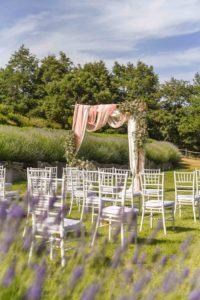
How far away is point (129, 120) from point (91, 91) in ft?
63.3

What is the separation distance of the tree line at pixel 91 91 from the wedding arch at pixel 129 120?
14.1m

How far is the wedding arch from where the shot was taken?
11.2 m

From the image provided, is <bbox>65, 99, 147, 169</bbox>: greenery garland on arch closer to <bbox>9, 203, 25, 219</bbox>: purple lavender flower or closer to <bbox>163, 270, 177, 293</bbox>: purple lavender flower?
<bbox>9, 203, 25, 219</bbox>: purple lavender flower

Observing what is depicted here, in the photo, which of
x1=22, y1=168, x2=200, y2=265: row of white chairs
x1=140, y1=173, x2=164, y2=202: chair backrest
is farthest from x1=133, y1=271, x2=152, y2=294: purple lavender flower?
x1=140, y1=173, x2=164, y2=202: chair backrest

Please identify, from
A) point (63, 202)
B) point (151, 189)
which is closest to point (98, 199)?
point (151, 189)

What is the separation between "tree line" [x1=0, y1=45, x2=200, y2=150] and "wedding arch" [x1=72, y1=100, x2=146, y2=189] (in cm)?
1415

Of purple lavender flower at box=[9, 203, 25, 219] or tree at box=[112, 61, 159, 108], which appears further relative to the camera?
tree at box=[112, 61, 159, 108]

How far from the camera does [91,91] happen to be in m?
30.5

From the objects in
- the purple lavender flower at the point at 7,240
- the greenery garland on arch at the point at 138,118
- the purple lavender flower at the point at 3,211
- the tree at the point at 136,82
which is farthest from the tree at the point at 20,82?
the purple lavender flower at the point at 7,240

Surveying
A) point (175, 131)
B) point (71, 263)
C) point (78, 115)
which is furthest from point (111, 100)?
point (71, 263)

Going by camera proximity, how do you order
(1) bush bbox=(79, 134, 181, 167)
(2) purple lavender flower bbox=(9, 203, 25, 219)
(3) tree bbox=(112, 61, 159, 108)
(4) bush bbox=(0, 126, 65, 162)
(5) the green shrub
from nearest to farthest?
(2) purple lavender flower bbox=(9, 203, 25, 219) → (4) bush bbox=(0, 126, 65, 162) → (1) bush bbox=(79, 134, 181, 167) → (5) the green shrub → (3) tree bbox=(112, 61, 159, 108)

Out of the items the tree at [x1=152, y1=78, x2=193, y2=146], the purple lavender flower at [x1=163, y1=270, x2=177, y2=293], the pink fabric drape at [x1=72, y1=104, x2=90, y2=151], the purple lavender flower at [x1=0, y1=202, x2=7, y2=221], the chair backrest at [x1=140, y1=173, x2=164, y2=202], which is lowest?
the chair backrest at [x1=140, y1=173, x2=164, y2=202]

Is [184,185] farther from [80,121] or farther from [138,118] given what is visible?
[80,121]

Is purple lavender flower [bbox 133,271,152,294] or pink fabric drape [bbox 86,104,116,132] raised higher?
pink fabric drape [bbox 86,104,116,132]
